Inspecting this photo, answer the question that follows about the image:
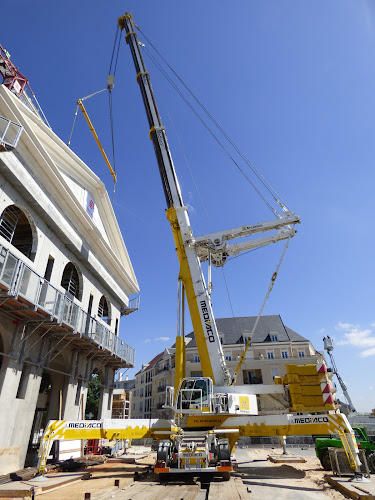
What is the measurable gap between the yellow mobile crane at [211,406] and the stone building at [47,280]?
3875 mm

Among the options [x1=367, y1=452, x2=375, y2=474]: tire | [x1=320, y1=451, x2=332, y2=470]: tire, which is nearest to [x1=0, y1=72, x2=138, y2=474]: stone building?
[x1=320, y1=451, x2=332, y2=470]: tire

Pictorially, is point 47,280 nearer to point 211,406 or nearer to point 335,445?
point 211,406

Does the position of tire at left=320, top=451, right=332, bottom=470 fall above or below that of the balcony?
below

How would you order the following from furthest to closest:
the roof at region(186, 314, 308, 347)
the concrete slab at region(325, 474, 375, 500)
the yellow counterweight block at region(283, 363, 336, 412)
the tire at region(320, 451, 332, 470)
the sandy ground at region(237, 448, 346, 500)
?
the roof at region(186, 314, 308, 347) → the tire at region(320, 451, 332, 470) → the yellow counterweight block at region(283, 363, 336, 412) → the sandy ground at region(237, 448, 346, 500) → the concrete slab at region(325, 474, 375, 500)

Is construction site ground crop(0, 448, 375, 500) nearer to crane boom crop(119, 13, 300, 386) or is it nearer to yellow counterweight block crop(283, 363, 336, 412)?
yellow counterweight block crop(283, 363, 336, 412)

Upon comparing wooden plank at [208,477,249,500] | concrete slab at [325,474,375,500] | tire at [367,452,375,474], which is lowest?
concrete slab at [325,474,375,500]

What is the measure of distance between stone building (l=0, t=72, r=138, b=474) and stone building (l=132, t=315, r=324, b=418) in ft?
76.0

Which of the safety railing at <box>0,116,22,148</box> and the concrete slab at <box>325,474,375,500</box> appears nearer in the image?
the concrete slab at <box>325,474,375,500</box>

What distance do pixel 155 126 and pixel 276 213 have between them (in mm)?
9215

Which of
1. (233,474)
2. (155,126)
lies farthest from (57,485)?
(155,126)

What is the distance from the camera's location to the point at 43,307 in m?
14.2

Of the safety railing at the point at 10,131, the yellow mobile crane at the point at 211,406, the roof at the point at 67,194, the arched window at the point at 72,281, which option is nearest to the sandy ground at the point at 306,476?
the yellow mobile crane at the point at 211,406

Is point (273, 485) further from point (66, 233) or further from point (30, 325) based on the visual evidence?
point (66, 233)

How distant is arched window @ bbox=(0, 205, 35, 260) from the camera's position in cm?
1555
